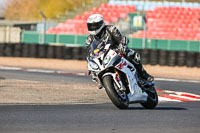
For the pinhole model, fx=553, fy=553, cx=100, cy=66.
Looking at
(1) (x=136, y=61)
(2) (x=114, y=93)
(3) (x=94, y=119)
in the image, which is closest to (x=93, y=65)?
(2) (x=114, y=93)

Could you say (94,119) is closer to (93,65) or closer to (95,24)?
(93,65)

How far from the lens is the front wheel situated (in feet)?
27.4

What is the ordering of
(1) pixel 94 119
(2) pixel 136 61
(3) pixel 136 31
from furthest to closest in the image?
(3) pixel 136 31, (2) pixel 136 61, (1) pixel 94 119

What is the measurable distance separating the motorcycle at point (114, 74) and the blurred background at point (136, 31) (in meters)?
17.1

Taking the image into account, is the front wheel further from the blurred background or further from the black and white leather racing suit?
the blurred background

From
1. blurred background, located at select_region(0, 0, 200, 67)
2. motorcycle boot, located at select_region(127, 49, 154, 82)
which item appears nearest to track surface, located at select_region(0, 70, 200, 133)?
motorcycle boot, located at select_region(127, 49, 154, 82)

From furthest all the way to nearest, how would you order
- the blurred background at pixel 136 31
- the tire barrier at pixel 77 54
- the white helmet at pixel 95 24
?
the blurred background at pixel 136 31, the tire barrier at pixel 77 54, the white helmet at pixel 95 24

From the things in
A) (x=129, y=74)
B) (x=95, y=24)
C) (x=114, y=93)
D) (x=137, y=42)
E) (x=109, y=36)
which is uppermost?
(x=95, y=24)

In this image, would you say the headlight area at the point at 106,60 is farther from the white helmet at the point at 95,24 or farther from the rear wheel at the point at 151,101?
the rear wheel at the point at 151,101

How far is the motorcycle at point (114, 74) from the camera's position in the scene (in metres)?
8.40

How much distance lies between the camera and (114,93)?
837cm

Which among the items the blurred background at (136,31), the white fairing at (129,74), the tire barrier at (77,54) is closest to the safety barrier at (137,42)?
the blurred background at (136,31)

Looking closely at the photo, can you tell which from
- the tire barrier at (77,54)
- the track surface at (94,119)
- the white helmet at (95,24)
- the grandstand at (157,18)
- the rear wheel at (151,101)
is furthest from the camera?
the grandstand at (157,18)

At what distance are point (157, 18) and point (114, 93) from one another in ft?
89.9
